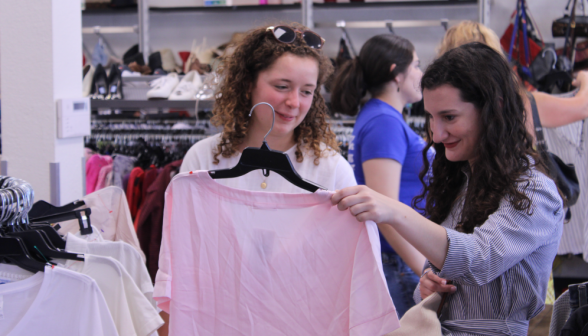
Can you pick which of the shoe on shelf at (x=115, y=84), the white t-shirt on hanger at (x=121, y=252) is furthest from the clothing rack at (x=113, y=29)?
the white t-shirt on hanger at (x=121, y=252)

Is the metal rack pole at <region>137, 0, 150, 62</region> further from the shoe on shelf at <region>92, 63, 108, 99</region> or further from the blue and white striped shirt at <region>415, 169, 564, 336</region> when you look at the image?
the blue and white striped shirt at <region>415, 169, 564, 336</region>

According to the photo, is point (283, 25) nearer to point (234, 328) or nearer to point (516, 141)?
point (516, 141)

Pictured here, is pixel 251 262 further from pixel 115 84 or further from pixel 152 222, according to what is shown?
pixel 115 84

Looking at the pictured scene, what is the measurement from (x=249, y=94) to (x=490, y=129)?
77 centimetres

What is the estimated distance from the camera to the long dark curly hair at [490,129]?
112cm

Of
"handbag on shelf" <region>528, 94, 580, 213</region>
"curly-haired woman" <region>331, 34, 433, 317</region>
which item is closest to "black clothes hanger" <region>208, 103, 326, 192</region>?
"curly-haired woman" <region>331, 34, 433, 317</region>

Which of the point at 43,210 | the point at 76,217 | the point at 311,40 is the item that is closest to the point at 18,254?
the point at 76,217

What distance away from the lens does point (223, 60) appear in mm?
1661

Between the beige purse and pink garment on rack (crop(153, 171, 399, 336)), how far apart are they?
147 millimetres

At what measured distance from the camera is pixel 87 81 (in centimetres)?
343

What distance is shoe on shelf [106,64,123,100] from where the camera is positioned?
10.4ft

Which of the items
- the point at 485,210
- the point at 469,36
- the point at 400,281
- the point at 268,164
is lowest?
the point at 400,281

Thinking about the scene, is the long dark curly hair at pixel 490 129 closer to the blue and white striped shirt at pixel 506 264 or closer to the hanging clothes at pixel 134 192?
the blue and white striped shirt at pixel 506 264

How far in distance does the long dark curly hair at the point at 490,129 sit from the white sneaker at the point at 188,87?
2.03 m
